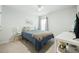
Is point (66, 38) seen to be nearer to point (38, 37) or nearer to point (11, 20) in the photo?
point (38, 37)

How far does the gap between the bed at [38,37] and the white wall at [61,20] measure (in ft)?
0.35

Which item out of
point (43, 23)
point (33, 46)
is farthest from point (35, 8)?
point (33, 46)

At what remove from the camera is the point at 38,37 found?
1.01m

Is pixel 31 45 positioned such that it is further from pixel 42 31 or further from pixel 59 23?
pixel 59 23

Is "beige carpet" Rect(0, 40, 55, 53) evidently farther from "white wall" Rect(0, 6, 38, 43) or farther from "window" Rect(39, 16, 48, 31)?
"window" Rect(39, 16, 48, 31)

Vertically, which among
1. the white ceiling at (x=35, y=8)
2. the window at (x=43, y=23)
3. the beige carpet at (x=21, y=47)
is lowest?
the beige carpet at (x=21, y=47)

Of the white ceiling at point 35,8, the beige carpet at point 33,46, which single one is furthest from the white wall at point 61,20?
the beige carpet at point 33,46

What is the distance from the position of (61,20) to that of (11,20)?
0.66m

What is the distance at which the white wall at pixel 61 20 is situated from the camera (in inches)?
38.4

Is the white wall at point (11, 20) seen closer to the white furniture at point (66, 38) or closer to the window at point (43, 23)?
the window at point (43, 23)

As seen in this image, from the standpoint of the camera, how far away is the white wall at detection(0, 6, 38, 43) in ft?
3.29

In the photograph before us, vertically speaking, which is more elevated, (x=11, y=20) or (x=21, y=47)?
(x=11, y=20)

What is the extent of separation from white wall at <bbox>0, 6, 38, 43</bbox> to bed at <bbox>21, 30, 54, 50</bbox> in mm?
112

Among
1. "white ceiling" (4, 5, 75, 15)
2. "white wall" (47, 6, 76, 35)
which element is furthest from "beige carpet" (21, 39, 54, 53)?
"white ceiling" (4, 5, 75, 15)
